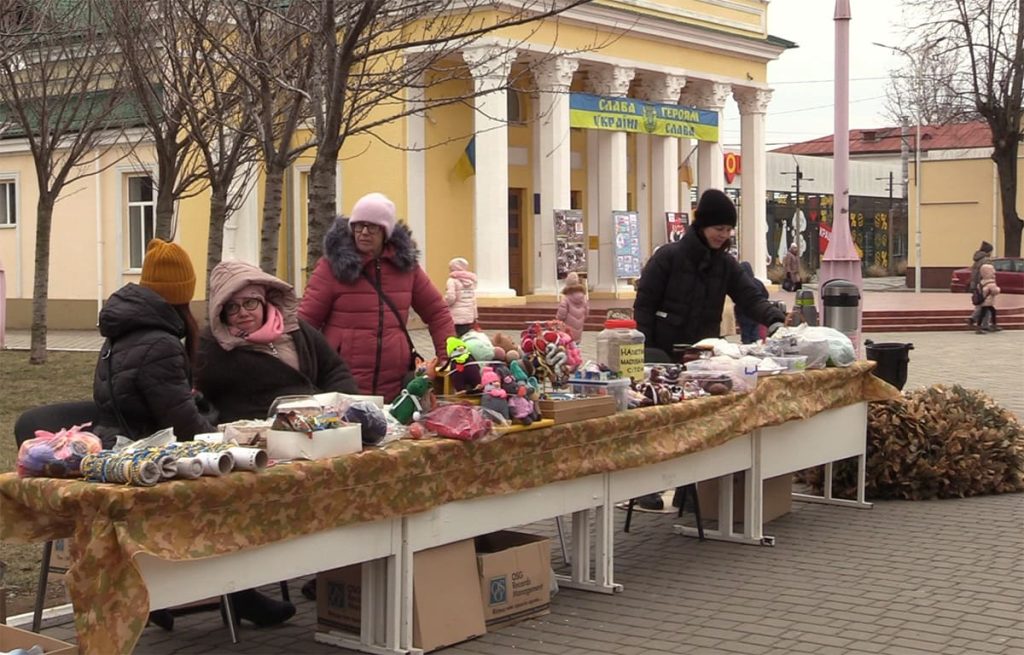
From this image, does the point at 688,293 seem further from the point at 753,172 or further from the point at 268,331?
the point at 753,172

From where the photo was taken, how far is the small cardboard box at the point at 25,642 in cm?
470

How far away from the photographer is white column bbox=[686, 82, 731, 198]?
37.6m

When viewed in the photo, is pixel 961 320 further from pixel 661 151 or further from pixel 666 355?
pixel 666 355

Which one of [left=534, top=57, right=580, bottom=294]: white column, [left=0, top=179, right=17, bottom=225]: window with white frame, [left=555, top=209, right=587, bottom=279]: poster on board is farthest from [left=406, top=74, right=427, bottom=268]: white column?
[left=0, top=179, right=17, bottom=225]: window with white frame

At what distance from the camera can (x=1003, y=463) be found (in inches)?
402

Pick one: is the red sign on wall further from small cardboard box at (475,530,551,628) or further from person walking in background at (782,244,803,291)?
small cardboard box at (475,530,551,628)

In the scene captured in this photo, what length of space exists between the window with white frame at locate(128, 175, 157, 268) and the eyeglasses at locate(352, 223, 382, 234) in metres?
25.5

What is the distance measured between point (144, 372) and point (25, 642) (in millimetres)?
1268

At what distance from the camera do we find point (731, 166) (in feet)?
135

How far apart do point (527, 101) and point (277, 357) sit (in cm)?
2872

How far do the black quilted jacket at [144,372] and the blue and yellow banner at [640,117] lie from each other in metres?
27.1

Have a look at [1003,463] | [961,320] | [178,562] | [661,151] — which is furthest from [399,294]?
[661,151]

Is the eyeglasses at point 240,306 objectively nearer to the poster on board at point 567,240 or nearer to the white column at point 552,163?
the poster on board at point 567,240

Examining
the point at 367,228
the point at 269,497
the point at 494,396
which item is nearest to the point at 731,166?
the point at 367,228
